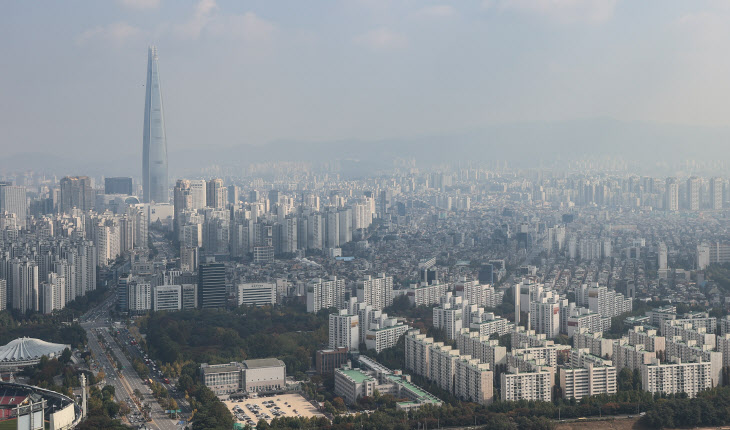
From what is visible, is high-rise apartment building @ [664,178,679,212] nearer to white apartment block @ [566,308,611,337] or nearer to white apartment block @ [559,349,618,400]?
white apartment block @ [566,308,611,337]

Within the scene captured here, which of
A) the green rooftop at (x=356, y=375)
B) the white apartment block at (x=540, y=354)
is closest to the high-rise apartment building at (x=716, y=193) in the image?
the white apartment block at (x=540, y=354)

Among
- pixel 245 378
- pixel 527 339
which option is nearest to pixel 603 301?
pixel 527 339

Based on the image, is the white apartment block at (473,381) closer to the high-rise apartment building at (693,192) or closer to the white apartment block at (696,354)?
the white apartment block at (696,354)

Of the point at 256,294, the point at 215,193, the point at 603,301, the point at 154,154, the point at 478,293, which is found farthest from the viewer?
the point at 154,154

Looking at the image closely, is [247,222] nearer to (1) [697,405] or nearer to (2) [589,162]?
(2) [589,162]

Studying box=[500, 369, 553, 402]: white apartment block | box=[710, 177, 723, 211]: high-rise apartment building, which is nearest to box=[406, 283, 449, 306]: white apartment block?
box=[500, 369, 553, 402]: white apartment block

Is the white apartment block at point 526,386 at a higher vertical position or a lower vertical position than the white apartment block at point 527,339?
lower

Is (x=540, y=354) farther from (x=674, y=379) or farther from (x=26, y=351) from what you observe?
(x=26, y=351)
